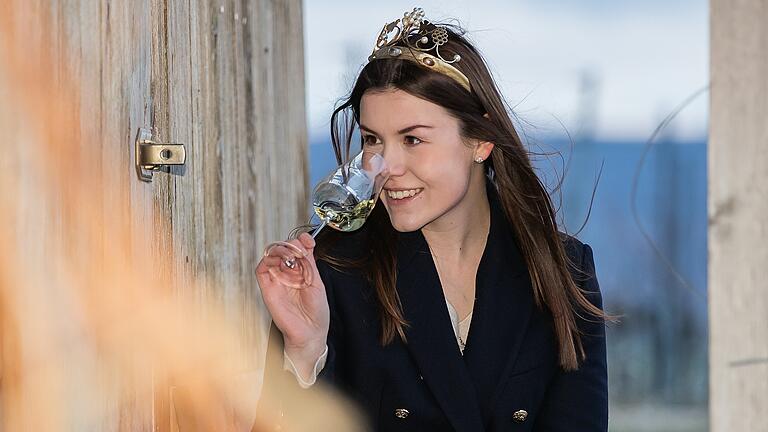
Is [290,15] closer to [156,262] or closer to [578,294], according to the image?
[578,294]

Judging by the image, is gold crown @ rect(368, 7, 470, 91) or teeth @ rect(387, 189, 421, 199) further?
gold crown @ rect(368, 7, 470, 91)

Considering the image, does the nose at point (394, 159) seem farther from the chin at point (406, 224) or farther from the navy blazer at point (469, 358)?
the navy blazer at point (469, 358)

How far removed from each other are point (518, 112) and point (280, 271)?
0.85 m

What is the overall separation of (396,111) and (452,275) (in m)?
0.49

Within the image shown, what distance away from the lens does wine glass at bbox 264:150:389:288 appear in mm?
1929

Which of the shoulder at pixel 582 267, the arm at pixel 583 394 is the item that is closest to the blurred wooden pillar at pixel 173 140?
the arm at pixel 583 394

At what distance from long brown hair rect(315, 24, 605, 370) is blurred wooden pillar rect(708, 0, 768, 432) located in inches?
19.9

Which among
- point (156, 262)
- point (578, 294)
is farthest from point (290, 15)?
point (156, 262)

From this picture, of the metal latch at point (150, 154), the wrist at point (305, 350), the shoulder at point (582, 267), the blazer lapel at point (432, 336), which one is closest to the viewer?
the metal latch at point (150, 154)

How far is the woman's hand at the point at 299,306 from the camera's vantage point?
1.88 metres

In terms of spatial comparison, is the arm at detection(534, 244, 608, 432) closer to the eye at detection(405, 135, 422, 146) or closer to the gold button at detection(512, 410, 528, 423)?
the gold button at detection(512, 410, 528, 423)

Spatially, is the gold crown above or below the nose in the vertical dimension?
above

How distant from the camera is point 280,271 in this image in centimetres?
191

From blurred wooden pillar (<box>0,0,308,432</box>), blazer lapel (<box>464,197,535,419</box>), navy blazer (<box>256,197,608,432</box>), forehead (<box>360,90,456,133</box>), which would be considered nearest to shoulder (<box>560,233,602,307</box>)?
navy blazer (<box>256,197,608,432</box>)
